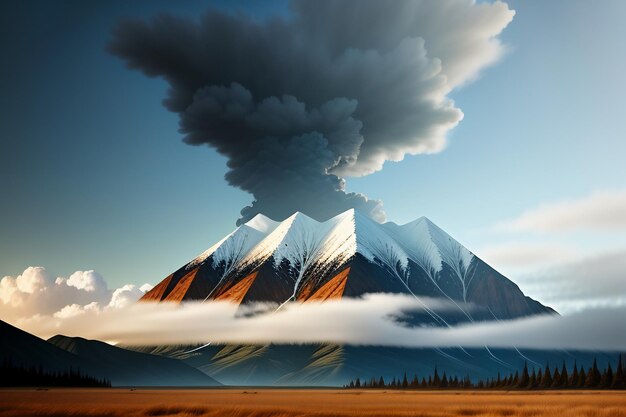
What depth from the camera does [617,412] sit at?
92.2m

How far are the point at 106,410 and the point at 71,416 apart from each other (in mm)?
6929

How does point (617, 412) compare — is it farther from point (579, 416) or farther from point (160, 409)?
point (160, 409)

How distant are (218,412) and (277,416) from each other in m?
9.84

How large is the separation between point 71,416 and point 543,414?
212ft

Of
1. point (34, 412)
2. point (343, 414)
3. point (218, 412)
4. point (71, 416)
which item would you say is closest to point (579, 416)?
point (343, 414)

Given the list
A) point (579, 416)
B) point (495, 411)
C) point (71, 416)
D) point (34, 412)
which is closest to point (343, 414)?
point (495, 411)

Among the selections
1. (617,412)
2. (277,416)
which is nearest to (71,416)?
(277,416)

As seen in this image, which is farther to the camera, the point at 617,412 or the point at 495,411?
the point at 495,411

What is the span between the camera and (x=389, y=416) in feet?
300

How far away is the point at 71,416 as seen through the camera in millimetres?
89125

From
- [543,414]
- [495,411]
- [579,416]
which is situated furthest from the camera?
[495,411]

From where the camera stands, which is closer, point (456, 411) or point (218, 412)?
point (218, 412)

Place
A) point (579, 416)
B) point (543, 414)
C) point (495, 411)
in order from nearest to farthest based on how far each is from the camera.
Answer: point (579, 416) → point (543, 414) → point (495, 411)

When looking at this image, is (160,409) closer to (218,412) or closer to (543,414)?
(218,412)
